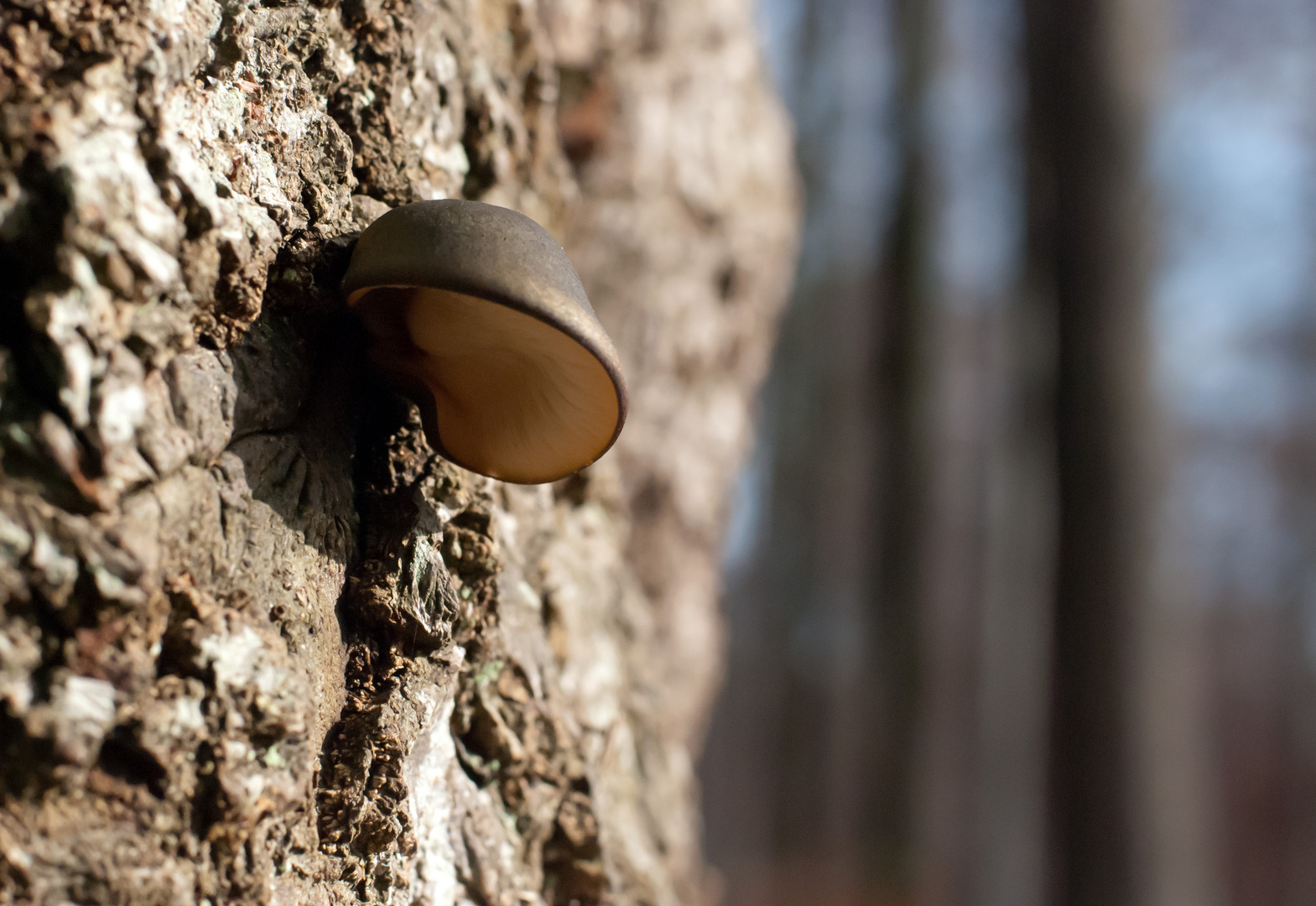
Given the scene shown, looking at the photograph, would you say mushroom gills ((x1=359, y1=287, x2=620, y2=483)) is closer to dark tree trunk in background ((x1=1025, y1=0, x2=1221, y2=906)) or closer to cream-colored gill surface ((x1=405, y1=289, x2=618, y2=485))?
cream-colored gill surface ((x1=405, y1=289, x2=618, y2=485))

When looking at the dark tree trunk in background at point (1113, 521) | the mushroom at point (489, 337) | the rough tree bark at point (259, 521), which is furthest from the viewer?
the dark tree trunk in background at point (1113, 521)

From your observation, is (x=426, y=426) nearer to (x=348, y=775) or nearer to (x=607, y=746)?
(x=348, y=775)

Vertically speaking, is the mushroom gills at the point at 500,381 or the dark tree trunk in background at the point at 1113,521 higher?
the dark tree trunk in background at the point at 1113,521

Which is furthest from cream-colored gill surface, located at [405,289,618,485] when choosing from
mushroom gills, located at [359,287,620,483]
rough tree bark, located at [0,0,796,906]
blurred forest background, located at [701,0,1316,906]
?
blurred forest background, located at [701,0,1316,906]

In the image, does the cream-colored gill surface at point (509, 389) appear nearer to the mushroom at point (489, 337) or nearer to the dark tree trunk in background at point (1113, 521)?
the mushroom at point (489, 337)

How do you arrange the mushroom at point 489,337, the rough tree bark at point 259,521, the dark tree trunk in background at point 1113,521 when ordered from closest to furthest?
the rough tree bark at point 259,521 < the mushroom at point 489,337 < the dark tree trunk in background at point 1113,521

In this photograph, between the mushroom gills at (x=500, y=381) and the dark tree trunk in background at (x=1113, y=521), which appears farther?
the dark tree trunk in background at (x=1113, y=521)

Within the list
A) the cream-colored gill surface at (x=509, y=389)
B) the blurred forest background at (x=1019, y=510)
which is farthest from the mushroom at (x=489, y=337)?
the blurred forest background at (x=1019, y=510)
